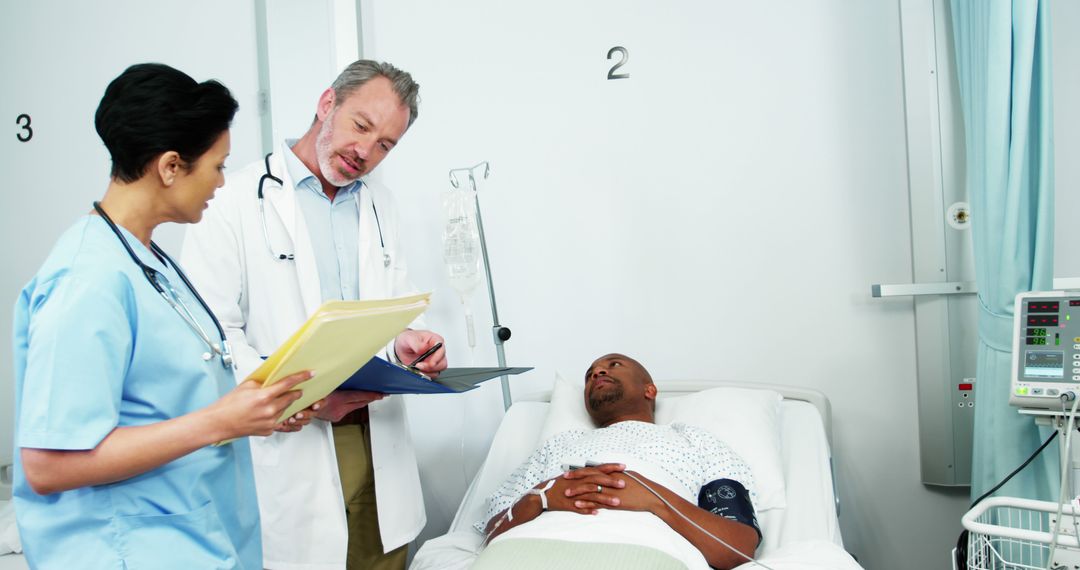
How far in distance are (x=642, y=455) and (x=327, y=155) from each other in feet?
3.21

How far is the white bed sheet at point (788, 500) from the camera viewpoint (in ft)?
5.29

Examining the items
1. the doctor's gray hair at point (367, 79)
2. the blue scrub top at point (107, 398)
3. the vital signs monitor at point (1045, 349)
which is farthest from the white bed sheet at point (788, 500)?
the doctor's gray hair at point (367, 79)

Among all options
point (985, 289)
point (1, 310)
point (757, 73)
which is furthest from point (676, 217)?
point (1, 310)

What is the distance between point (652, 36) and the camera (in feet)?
8.09

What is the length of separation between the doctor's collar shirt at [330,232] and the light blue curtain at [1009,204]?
4.86ft

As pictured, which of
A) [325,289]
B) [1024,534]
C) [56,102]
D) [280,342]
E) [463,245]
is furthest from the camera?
[56,102]

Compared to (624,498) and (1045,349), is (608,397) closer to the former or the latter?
(624,498)

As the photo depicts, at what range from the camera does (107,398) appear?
3.00 feet

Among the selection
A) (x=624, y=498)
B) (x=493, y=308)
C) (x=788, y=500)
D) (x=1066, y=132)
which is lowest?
(x=788, y=500)

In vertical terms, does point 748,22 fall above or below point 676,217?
above

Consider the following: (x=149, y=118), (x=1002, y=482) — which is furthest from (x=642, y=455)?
(x=149, y=118)

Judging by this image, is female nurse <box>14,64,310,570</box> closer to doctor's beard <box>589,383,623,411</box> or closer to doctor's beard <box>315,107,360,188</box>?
doctor's beard <box>315,107,360,188</box>

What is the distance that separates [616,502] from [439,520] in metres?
1.29

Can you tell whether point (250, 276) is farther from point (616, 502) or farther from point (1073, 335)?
point (1073, 335)
